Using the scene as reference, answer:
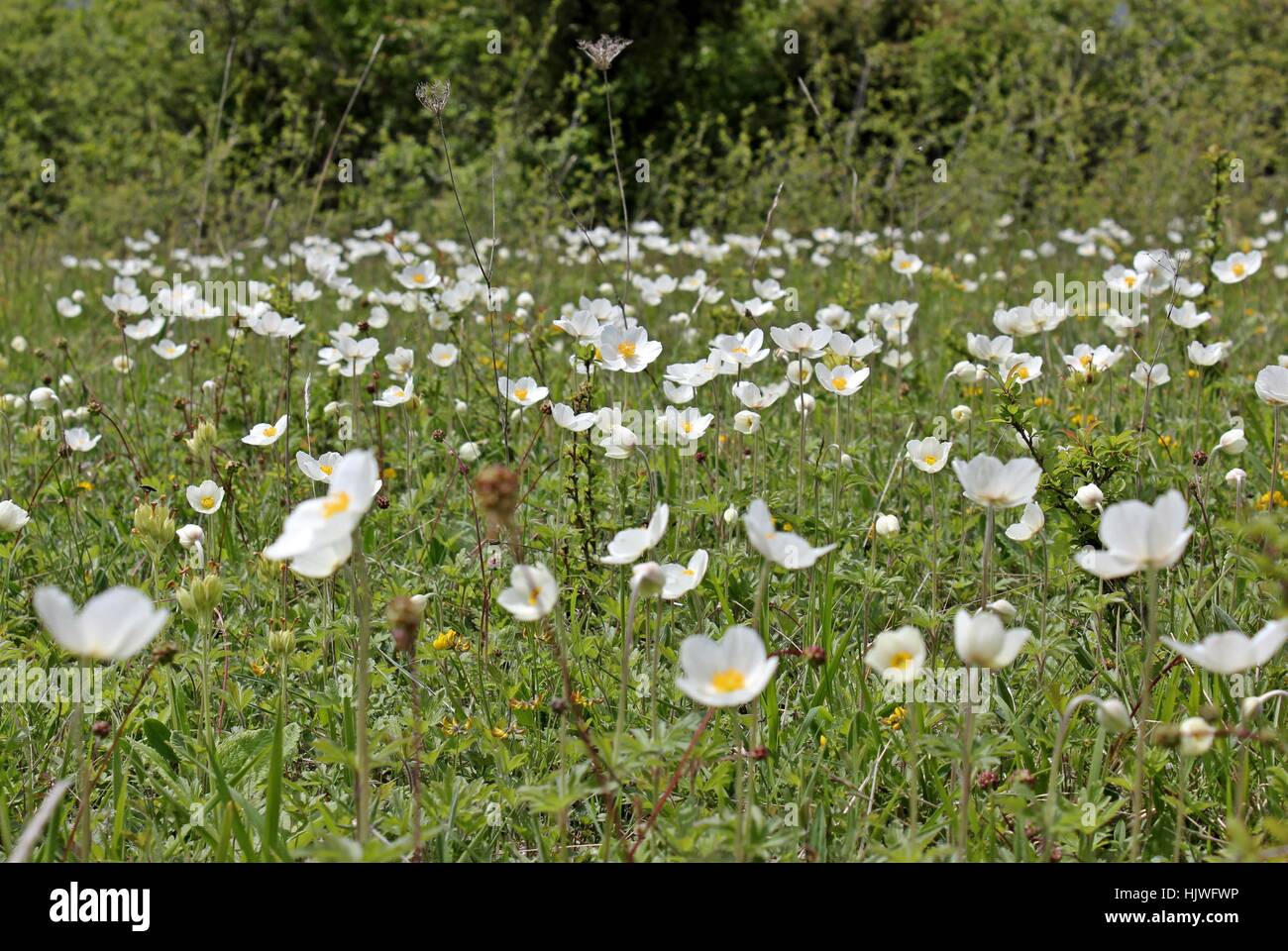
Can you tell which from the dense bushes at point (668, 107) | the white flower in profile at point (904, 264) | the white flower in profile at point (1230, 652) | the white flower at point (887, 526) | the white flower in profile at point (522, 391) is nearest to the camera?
the white flower in profile at point (1230, 652)

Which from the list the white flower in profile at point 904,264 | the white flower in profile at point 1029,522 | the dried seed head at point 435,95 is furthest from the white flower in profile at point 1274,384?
the white flower in profile at point 904,264

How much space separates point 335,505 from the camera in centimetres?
127

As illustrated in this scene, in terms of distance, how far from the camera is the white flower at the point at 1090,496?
2094 millimetres

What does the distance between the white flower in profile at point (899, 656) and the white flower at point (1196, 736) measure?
0.31m

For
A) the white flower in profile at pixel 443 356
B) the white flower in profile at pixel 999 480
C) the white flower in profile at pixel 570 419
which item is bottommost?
the white flower in profile at pixel 999 480

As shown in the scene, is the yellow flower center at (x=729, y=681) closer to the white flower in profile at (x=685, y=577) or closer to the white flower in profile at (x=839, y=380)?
the white flower in profile at (x=685, y=577)

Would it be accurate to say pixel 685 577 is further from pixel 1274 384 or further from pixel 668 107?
pixel 668 107

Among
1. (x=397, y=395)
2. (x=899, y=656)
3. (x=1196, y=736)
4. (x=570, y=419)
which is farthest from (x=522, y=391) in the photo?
(x=1196, y=736)

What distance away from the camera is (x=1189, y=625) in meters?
2.16

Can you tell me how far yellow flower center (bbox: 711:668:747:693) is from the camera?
1.31 metres

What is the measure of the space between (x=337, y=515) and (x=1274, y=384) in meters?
1.71

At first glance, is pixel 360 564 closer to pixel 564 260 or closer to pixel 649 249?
pixel 564 260

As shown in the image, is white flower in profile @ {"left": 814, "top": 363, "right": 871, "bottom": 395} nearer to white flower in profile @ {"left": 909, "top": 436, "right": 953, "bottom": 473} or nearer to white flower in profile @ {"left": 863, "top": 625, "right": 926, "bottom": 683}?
white flower in profile @ {"left": 909, "top": 436, "right": 953, "bottom": 473}

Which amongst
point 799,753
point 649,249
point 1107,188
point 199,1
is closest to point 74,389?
point 799,753
